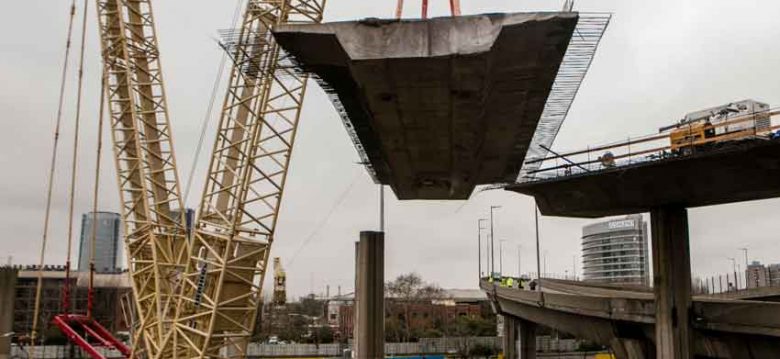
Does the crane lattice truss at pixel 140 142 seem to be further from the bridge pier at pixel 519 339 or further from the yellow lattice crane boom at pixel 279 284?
the bridge pier at pixel 519 339

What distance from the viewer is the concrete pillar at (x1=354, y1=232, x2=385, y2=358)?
23875 millimetres

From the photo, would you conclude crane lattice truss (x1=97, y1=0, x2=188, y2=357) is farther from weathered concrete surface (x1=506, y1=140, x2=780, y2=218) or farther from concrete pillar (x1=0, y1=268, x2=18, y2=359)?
weathered concrete surface (x1=506, y1=140, x2=780, y2=218)

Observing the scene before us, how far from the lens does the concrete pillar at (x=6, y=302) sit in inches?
1089

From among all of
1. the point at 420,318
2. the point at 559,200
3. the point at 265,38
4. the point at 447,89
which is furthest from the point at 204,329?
the point at 420,318

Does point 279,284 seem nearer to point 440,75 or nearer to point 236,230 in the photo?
point 236,230

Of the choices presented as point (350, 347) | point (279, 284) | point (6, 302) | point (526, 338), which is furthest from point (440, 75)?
point (350, 347)

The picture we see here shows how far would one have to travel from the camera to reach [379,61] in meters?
11.9

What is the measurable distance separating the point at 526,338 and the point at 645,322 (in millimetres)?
26807

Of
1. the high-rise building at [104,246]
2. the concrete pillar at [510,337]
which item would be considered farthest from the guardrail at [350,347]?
the high-rise building at [104,246]

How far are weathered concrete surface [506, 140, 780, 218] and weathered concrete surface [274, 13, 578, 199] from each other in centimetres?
840

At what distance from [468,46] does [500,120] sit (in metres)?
5.49

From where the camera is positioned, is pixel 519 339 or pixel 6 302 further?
pixel 519 339

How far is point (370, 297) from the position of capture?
24016mm

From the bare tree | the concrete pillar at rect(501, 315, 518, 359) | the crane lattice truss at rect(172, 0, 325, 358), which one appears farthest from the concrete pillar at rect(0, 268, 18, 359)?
the bare tree
